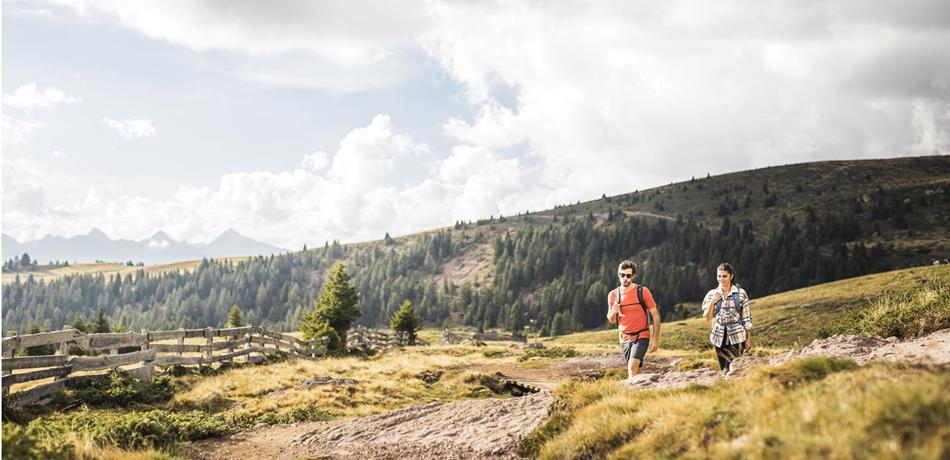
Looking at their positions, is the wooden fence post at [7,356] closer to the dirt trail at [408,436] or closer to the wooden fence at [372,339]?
the dirt trail at [408,436]

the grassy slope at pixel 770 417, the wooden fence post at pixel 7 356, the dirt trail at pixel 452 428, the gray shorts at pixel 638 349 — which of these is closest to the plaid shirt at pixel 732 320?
the dirt trail at pixel 452 428

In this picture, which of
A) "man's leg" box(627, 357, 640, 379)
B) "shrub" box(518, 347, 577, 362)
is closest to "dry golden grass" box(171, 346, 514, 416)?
"man's leg" box(627, 357, 640, 379)

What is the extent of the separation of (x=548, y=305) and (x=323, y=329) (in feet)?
375

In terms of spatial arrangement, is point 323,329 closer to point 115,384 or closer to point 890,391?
point 115,384

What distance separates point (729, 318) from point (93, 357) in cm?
1613

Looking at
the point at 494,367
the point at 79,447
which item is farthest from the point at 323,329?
the point at 79,447

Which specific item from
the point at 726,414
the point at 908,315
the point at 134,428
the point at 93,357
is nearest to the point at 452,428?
the point at 726,414

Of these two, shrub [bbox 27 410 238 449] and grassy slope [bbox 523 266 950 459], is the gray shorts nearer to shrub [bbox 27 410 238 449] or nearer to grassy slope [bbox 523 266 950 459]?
grassy slope [bbox 523 266 950 459]

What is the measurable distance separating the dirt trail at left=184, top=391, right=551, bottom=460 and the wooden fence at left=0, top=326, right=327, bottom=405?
475 cm

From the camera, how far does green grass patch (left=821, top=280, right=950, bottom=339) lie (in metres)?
10.5

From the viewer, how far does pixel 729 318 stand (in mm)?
10320

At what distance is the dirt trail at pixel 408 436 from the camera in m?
9.23

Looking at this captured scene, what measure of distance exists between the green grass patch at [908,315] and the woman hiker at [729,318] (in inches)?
126

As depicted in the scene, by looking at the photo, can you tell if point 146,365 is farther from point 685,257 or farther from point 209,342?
point 685,257
